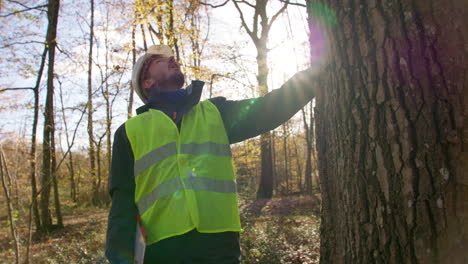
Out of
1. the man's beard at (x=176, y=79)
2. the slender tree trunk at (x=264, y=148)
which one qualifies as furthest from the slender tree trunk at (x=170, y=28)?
the man's beard at (x=176, y=79)

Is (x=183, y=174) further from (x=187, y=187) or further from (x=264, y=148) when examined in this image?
(x=264, y=148)

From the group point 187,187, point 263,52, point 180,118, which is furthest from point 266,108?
point 263,52

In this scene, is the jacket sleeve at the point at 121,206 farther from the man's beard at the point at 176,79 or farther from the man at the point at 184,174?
the man's beard at the point at 176,79

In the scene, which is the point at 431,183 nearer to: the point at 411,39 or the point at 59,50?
the point at 411,39

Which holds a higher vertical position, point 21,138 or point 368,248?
point 21,138

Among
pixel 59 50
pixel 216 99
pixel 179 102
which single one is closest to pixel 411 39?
pixel 216 99

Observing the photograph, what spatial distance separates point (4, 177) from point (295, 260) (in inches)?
215

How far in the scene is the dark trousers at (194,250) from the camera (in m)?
1.70

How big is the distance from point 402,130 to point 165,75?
66.9 inches

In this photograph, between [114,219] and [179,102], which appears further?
[179,102]

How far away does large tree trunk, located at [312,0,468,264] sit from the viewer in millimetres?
1225

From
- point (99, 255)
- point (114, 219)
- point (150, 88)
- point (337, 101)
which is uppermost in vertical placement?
point (150, 88)

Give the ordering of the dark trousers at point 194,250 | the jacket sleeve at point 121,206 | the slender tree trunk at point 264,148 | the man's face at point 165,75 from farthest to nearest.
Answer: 1. the slender tree trunk at point 264,148
2. the man's face at point 165,75
3. the jacket sleeve at point 121,206
4. the dark trousers at point 194,250

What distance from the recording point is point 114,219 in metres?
1.88
